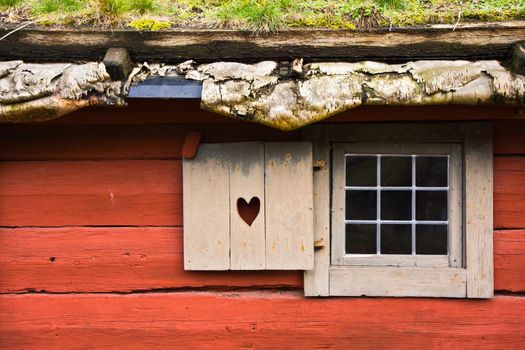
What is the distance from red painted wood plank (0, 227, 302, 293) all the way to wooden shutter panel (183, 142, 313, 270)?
0.50 feet

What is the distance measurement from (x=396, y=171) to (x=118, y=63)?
4.64ft

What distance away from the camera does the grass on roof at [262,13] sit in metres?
2.21

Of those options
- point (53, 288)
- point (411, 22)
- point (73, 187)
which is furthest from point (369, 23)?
point (53, 288)

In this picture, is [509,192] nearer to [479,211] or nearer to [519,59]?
[479,211]

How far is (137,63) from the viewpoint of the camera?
7.11 feet

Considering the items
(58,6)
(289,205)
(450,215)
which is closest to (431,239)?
(450,215)

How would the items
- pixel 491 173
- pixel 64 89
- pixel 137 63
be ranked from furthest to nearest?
pixel 491 173, pixel 137 63, pixel 64 89

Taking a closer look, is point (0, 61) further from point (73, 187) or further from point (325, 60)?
point (325, 60)

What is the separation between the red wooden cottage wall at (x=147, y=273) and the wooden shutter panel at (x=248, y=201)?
0.30ft

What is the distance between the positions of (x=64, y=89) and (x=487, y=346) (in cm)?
227

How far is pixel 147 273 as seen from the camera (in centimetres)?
249

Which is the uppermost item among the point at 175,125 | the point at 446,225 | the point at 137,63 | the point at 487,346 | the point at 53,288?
the point at 137,63

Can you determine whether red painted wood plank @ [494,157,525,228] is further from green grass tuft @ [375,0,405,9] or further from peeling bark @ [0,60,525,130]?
green grass tuft @ [375,0,405,9]

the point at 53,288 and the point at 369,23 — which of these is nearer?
the point at 369,23
